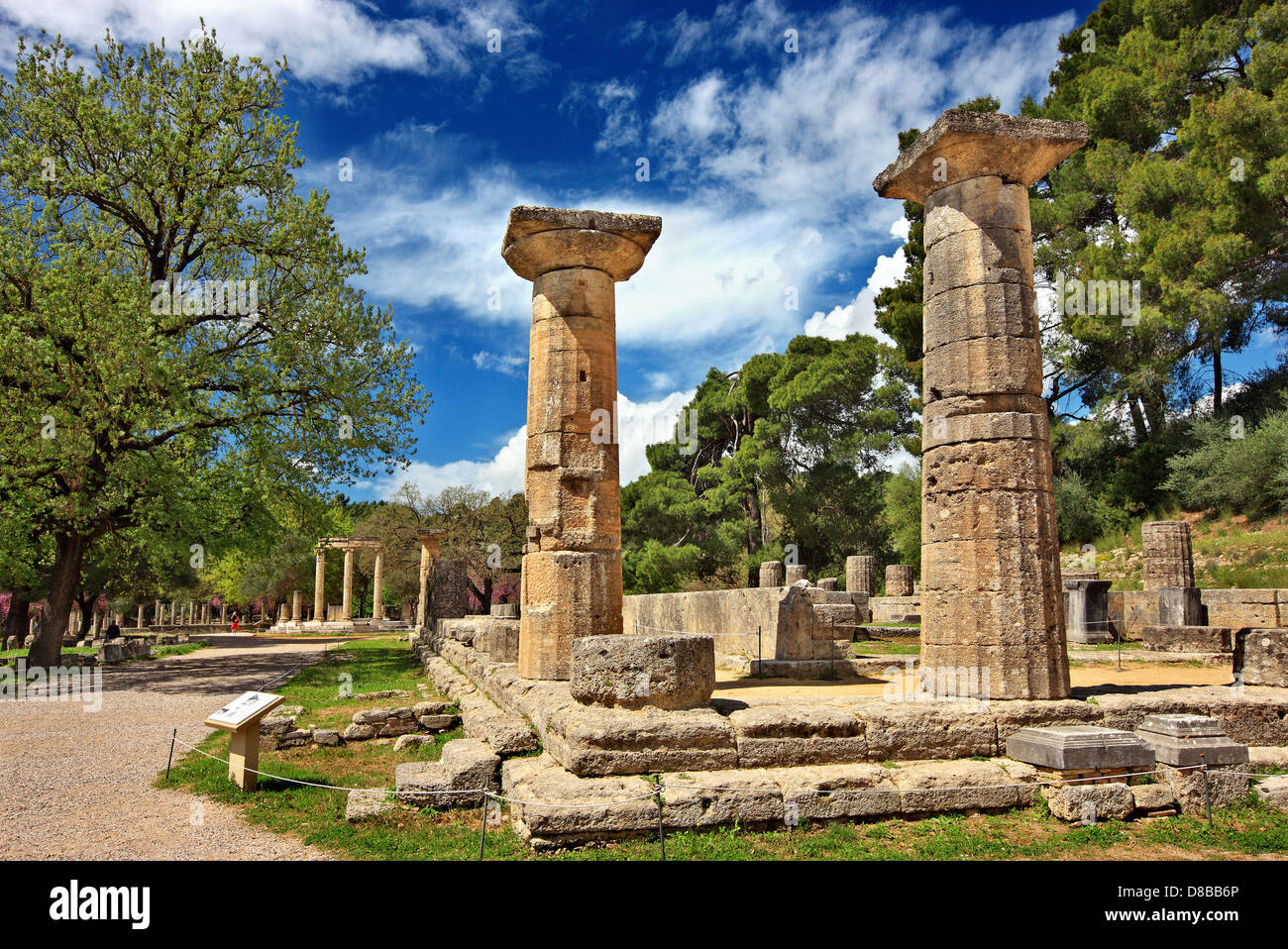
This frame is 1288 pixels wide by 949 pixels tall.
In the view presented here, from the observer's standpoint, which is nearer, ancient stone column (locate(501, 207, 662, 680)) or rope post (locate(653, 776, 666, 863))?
rope post (locate(653, 776, 666, 863))

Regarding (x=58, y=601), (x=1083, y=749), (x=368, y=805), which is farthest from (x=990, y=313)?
(x=58, y=601)

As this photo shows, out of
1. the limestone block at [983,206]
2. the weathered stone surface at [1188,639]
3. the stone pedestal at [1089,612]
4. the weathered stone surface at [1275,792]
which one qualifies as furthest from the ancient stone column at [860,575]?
the weathered stone surface at [1275,792]

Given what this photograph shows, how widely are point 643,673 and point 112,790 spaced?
498cm

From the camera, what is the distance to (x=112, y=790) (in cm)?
732

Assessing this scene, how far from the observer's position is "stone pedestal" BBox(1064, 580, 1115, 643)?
54.7 ft

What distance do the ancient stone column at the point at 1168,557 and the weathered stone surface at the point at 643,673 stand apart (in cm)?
1389

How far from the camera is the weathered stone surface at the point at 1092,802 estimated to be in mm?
5809

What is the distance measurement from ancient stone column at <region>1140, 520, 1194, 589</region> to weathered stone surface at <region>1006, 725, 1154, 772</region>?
12.1m

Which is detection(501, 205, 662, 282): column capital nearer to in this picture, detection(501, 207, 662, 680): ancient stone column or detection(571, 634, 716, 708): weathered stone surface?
detection(501, 207, 662, 680): ancient stone column

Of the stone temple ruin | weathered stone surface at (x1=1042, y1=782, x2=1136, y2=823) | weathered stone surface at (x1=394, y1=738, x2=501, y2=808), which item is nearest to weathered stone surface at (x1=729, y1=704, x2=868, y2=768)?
the stone temple ruin

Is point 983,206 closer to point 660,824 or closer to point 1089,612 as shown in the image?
point 660,824

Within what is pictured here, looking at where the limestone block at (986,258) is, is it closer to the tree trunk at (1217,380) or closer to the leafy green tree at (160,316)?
the leafy green tree at (160,316)
